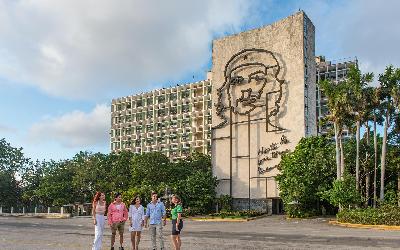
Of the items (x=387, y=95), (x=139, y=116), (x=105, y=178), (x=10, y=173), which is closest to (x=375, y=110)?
(x=387, y=95)

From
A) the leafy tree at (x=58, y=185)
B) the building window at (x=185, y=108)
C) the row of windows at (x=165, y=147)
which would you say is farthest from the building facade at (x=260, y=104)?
the building window at (x=185, y=108)

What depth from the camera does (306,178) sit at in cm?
4091

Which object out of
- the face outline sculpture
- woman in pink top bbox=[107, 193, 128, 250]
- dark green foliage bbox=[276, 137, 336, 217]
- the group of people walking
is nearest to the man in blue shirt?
the group of people walking

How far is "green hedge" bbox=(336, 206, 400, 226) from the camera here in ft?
96.5

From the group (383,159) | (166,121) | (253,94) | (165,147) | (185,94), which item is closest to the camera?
(383,159)

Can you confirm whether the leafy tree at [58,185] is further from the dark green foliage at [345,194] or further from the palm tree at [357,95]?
the palm tree at [357,95]

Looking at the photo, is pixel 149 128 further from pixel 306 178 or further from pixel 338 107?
pixel 338 107

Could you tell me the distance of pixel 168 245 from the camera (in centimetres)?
1834

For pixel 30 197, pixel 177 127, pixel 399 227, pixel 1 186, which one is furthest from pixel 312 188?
pixel 177 127

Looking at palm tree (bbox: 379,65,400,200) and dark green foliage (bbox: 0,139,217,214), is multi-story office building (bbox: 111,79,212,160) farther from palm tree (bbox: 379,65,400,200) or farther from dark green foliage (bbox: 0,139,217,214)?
palm tree (bbox: 379,65,400,200)

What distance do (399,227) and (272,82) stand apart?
26620 mm

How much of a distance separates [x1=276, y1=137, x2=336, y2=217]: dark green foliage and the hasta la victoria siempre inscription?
593cm

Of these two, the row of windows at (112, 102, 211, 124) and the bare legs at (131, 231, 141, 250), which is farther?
the row of windows at (112, 102, 211, 124)

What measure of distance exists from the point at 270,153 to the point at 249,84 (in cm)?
860
